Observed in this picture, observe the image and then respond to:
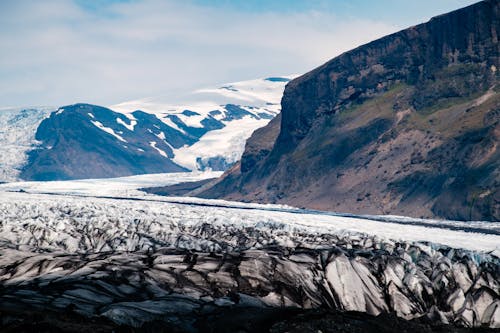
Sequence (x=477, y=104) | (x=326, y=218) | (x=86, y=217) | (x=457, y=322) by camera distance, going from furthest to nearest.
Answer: (x=477, y=104) < (x=326, y=218) < (x=86, y=217) < (x=457, y=322)

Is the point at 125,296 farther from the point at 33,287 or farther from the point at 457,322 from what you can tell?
the point at 457,322

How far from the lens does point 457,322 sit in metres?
44.5

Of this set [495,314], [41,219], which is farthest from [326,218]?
[495,314]

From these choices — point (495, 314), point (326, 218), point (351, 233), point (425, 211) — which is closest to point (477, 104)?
point (425, 211)

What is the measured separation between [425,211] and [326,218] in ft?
171

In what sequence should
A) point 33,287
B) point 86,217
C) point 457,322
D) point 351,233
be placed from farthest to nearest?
1. point 86,217
2. point 351,233
3. point 457,322
4. point 33,287

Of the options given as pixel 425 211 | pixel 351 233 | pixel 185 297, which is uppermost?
pixel 185 297

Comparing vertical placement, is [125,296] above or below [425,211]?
above

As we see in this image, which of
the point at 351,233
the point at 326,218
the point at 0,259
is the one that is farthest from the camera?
the point at 326,218

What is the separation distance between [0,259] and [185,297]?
1868cm

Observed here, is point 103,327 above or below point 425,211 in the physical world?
above

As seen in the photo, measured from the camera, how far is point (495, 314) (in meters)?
45.3

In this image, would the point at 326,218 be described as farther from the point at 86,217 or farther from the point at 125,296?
the point at 125,296

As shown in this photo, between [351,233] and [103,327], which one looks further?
[351,233]
